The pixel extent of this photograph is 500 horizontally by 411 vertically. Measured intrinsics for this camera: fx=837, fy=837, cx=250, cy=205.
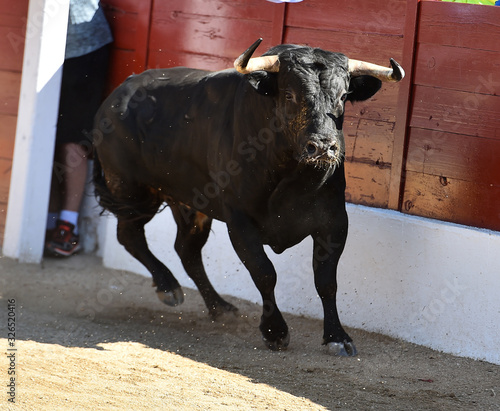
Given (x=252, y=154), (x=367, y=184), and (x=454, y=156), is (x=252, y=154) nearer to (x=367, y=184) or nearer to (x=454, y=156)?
(x=367, y=184)

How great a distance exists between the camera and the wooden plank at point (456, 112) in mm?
4676

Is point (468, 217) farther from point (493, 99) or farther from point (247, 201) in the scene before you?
point (247, 201)

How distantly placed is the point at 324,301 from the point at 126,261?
92.4 inches

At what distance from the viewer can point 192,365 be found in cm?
414

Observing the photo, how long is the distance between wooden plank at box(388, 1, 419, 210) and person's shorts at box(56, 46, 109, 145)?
2.60m

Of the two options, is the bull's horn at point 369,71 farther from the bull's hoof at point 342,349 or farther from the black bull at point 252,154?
the bull's hoof at point 342,349

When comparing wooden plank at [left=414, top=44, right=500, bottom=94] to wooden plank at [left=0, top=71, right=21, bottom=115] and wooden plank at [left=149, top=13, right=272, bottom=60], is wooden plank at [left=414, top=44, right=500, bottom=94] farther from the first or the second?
wooden plank at [left=0, top=71, right=21, bottom=115]

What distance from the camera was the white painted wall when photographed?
14.7 feet

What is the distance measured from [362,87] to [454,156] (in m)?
0.77

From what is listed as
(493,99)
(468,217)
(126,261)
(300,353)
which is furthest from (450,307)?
(126,261)

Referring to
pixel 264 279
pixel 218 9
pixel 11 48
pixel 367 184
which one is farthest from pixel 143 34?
pixel 264 279

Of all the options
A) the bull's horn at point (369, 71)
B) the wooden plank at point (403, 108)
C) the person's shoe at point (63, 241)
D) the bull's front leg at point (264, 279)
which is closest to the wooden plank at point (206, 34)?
the wooden plank at point (403, 108)

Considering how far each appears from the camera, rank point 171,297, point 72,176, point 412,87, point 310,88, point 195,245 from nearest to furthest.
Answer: point 310,88 < point 412,87 < point 171,297 < point 195,245 < point 72,176

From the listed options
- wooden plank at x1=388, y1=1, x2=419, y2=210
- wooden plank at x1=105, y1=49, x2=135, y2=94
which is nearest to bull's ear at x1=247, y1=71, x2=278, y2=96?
wooden plank at x1=388, y1=1, x2=419, y2=210
